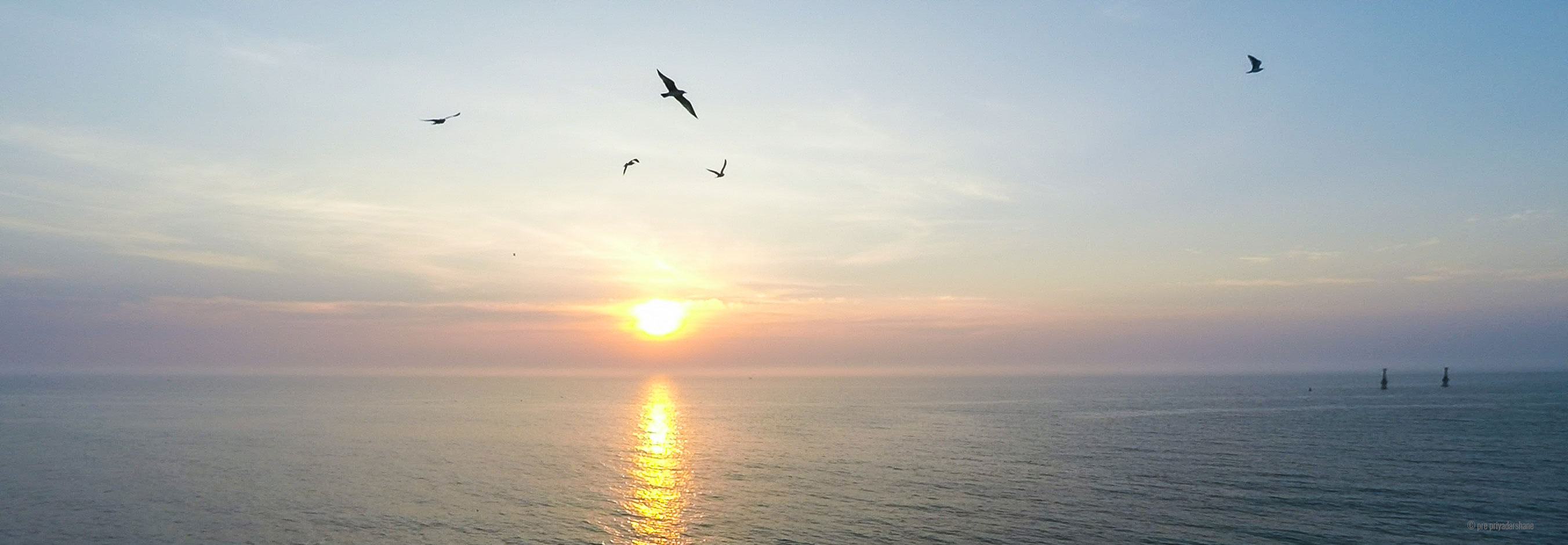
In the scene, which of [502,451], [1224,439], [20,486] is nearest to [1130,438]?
[1224,439]

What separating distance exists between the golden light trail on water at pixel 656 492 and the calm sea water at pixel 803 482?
0.34m

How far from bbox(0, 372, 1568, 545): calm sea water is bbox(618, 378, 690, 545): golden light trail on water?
→ 343 mm

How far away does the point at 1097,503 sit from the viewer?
57.6m

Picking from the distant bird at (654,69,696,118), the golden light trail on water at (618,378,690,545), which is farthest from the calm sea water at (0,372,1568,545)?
the distant bird at (654,69,696,118)

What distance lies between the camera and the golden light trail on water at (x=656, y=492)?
168 ft

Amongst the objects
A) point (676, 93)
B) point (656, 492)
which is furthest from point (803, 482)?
point (676, 93)

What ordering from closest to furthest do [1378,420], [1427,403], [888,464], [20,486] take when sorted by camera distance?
[20,486], [888,464], [1378,420], [1427,403]

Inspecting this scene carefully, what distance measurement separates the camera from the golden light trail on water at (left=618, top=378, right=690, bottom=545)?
5128cm

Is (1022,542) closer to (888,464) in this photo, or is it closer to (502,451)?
(888,464)

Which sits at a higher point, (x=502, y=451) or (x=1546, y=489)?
(x=1546, y=489)

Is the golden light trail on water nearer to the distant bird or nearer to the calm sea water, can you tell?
the calm sea water

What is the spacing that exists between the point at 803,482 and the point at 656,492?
1172 centimetres

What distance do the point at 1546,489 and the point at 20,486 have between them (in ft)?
370

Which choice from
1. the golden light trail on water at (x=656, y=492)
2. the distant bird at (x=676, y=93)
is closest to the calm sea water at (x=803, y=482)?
the golden light trail on water at (x=656, y=492)
